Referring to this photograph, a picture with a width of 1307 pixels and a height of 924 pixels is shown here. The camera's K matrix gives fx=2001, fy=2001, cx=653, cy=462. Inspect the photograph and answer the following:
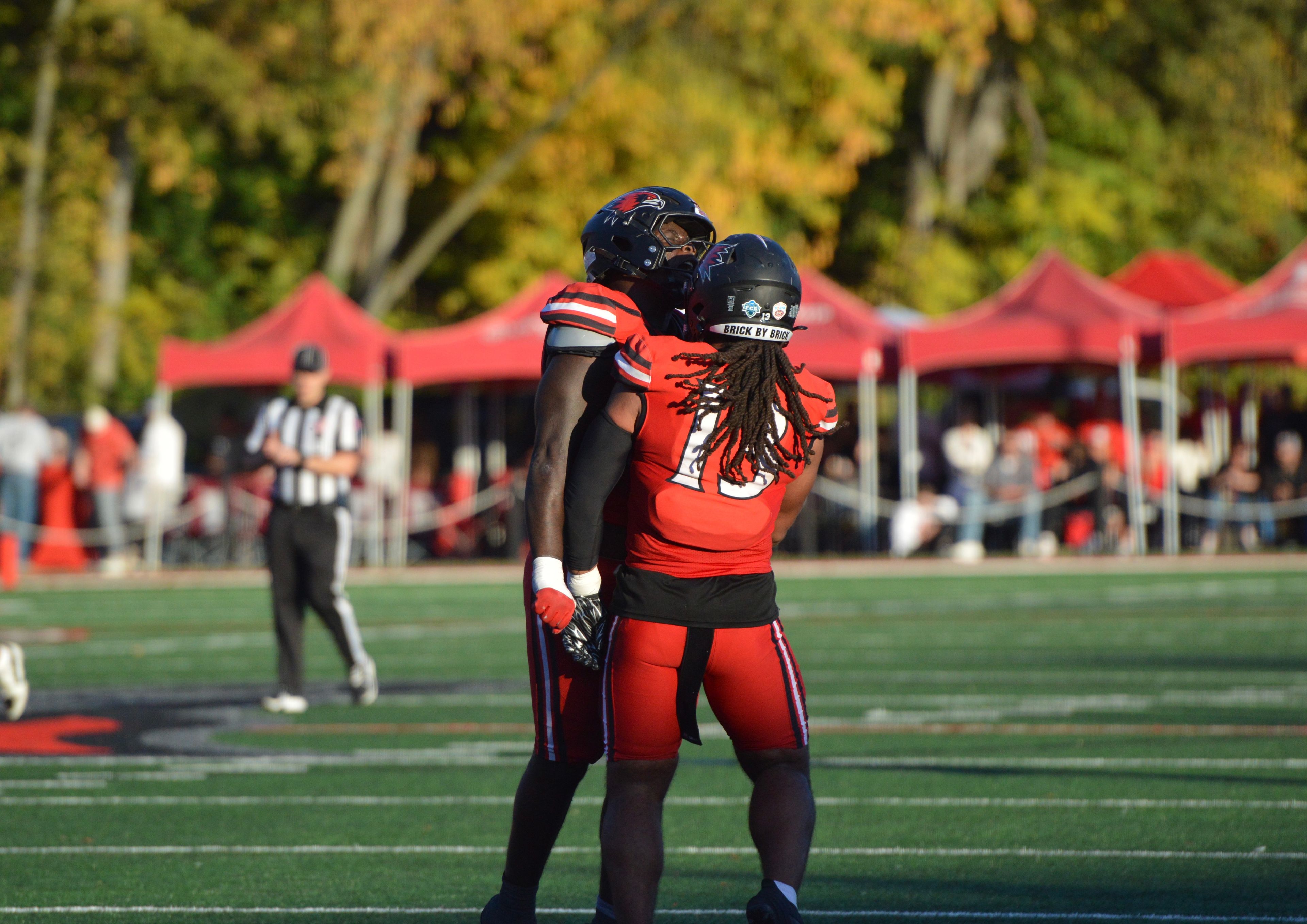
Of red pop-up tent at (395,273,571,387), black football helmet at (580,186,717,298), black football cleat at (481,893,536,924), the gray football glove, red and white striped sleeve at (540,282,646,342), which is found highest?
red pop-up tent at (395,273,571,387)

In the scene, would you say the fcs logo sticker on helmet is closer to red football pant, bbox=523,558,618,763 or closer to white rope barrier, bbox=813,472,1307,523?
red football pant, bbox=523,558,618,763

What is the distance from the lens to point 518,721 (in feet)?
33.7

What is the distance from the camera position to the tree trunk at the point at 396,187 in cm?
3059

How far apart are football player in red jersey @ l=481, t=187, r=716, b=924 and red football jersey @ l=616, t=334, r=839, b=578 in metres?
0.22

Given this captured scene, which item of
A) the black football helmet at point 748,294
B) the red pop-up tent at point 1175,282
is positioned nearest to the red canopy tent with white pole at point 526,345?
the red pop-up tent at point 1175,282

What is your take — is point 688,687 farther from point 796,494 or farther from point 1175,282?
point 1175,282

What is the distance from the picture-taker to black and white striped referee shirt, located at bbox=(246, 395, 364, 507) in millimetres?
10805

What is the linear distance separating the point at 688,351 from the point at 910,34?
26403mm

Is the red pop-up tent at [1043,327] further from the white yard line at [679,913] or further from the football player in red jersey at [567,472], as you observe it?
the football player in red jersey at [567,472]

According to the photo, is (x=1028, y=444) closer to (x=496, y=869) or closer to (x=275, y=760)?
(x=275, y=760)

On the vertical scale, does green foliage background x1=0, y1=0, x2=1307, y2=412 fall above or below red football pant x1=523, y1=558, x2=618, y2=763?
above

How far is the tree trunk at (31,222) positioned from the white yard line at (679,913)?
2210cm

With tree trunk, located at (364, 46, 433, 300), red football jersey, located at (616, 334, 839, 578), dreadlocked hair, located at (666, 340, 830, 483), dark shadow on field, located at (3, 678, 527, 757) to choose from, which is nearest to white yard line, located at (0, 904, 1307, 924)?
red football jersey, located at (616, 334, 839, 578)

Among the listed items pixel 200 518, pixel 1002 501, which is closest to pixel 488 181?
pixel 200 518
